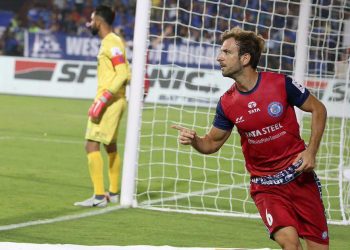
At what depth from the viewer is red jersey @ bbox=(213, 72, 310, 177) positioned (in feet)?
20.4

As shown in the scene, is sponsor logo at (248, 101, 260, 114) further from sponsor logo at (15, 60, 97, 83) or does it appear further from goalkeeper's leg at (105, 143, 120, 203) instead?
sponsor logo at (15, 60, 97, 83)

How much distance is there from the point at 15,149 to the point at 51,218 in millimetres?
5752

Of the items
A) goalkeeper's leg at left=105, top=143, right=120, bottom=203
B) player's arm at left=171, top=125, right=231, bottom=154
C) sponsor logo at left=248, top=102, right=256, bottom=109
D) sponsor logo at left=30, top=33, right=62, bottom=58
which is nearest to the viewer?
sponsor logo at left=248, top=102, right=256, bottom=109

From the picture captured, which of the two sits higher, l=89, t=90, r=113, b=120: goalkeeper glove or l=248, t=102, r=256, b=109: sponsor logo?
l=248, t=102, r=256, b=109: sponsor logo

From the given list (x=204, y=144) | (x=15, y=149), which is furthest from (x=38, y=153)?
(x=204, y=144)

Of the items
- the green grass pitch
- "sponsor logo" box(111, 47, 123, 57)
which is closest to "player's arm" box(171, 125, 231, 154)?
the green grass pitch

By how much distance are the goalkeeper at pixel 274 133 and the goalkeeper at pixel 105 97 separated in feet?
11.8

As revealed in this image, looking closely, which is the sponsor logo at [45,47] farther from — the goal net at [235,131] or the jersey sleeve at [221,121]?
the jersey sleeve at [221,121]

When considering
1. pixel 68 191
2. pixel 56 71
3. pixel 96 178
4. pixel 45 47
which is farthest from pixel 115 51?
pixel 45 47

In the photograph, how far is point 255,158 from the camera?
6.39 m

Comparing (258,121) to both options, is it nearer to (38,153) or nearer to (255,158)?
(255,158)

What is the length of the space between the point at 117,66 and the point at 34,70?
1595 centimetres

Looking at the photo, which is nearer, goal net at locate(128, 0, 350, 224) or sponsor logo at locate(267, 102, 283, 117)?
sponsor logo at locate(267, 102, 283, 117)

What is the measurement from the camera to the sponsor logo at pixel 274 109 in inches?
244
